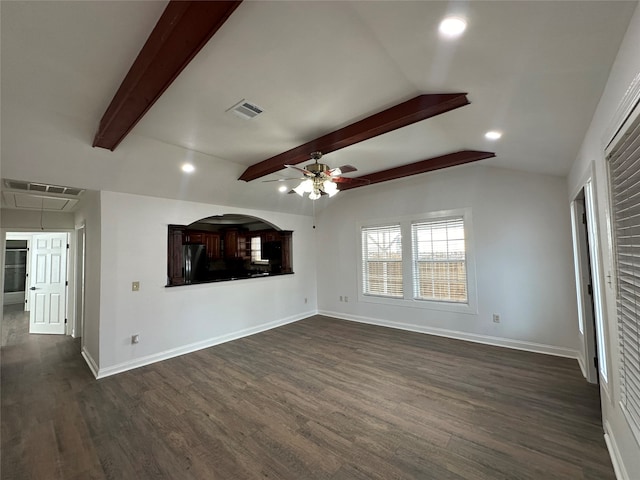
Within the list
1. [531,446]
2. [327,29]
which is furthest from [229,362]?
[327,29]

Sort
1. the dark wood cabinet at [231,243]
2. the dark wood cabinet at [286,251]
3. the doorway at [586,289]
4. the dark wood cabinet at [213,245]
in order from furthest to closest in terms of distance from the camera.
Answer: the dark wood cabinet at [231,243], the dark wood cabinet at [213,245], the dark wood cabinet at [286,251], the doorway at [586,289]

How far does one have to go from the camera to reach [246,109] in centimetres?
237

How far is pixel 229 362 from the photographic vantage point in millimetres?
3730

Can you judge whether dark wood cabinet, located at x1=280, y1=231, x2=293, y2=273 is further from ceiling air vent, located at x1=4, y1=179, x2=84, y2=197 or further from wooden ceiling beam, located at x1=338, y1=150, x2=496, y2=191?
ceiling air vent, located at x1=4, y1=179, x2=84, y2=197

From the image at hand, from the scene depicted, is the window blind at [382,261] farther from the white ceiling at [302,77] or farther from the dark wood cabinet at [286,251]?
the white ceiling at [302,77]

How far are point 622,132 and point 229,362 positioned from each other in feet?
14.3

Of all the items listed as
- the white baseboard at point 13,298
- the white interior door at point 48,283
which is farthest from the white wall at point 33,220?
the white baseboard at point 13,298

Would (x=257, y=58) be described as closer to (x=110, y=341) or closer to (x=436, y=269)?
(x=110, y=341)

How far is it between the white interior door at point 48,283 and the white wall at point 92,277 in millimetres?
1899

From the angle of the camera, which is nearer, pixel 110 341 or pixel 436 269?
pixel 110 341

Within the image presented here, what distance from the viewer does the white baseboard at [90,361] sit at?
342cm

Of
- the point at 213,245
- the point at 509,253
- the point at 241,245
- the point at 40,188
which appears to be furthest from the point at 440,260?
the point at 40,188

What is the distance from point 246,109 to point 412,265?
3.92 metres

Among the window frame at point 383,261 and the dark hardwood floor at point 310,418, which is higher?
the window frame at point 383,261
